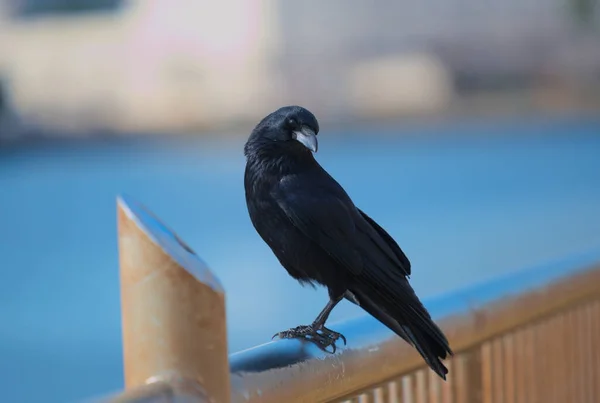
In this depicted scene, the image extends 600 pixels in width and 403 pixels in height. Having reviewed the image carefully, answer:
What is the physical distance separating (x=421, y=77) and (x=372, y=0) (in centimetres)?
368

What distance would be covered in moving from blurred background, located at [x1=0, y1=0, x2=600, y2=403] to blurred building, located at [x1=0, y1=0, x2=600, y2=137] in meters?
0.07

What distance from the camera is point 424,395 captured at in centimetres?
153

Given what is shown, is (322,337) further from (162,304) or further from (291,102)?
(291,102)

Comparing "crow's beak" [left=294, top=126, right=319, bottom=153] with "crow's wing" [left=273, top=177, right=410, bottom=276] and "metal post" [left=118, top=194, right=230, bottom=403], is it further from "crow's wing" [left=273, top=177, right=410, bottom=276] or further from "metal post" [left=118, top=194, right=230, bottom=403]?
"metal post" [left=118, top=194, right=230, bottom=403]

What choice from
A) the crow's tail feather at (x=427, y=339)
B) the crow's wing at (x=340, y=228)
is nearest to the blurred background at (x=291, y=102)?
the crow's wing at (x=340, y=228)

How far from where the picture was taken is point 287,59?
38.9 meters

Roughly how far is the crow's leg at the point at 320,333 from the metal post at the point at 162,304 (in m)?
0.33

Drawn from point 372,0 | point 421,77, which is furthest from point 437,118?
point 372,0

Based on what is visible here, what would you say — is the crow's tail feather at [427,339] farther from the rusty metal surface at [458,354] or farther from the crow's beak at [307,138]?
the crow's beak at [307,138]

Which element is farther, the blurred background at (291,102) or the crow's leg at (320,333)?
the blurred background at (291,102)

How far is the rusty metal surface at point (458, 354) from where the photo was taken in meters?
1.16

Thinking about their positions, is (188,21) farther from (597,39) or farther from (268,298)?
(268,298)

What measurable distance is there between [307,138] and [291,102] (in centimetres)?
3512

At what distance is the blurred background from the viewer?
1677cm
